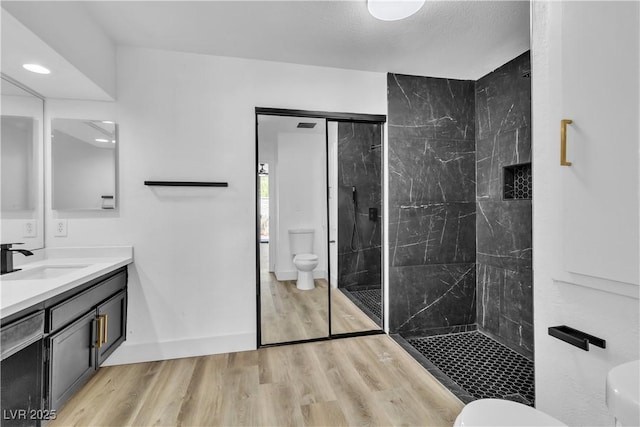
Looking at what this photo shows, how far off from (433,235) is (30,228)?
332 centimetres

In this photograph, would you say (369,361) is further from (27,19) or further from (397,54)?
(27,19)

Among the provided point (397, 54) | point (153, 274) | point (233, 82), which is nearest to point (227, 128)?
point (233, 82)

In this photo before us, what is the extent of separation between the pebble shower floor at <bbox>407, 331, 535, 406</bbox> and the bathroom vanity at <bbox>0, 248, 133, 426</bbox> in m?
2.43

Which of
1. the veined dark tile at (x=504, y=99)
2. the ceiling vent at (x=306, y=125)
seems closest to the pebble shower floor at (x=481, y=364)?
the veined dark tile at (x=504, y=99)

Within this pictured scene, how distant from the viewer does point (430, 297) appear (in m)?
3.14

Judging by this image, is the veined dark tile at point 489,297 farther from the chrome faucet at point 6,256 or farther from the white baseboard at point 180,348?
the chrome faucet at point 6,256

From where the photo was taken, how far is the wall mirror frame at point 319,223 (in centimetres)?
286

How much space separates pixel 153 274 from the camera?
2.60 meters

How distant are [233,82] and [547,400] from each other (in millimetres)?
2915

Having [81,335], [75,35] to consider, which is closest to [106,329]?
[81,335]

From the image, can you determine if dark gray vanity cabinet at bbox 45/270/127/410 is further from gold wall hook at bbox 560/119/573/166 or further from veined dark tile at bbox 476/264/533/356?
veined dark tile at bbox 476/264/533/356

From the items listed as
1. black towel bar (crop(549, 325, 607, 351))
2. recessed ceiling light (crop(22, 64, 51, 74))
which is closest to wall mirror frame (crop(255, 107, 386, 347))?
recessed ceiling light (crop(22, 64, 51, 74))

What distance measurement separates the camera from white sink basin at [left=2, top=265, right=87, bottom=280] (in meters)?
1.87

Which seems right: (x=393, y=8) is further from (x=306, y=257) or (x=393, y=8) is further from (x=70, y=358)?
(x=70, y=358)
